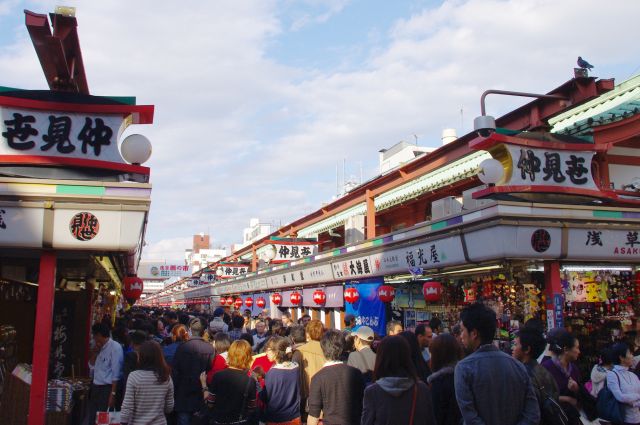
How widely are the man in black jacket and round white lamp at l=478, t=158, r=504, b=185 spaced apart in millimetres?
5542

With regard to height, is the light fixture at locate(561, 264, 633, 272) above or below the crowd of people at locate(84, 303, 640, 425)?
above

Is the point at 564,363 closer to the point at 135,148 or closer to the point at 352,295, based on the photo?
the point at 135,148

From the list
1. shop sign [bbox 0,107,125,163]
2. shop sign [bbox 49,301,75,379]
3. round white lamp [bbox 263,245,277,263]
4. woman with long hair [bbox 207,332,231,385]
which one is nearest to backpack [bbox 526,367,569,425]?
woman with long hair [bbox 207,332,231,385]

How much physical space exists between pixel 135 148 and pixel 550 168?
7.34 metres

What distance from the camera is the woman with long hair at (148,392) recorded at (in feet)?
18.9

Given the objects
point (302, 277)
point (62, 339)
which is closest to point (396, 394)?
point (62, 339)

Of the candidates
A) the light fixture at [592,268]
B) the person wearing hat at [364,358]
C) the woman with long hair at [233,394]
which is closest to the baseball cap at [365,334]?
the person wearing hat at [364,358]

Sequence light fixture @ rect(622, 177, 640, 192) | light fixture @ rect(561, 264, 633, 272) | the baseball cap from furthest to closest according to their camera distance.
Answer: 1. light fixture @ rect(622, 177, 640, 192)
2. light fixture @ rect(561, 264, 633, 272)
3. the baseball cap

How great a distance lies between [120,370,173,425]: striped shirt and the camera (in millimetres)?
5734

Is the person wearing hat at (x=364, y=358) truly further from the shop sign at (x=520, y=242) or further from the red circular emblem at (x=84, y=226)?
the red circular emblem at (x=84, y=226)

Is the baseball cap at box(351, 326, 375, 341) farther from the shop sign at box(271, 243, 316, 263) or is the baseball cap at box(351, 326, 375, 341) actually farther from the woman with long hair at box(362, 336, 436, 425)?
the shop sign at box(271, 243, 316, 263)

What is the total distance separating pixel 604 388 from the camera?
21.4 ft

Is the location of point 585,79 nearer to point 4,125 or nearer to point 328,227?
point 4,125

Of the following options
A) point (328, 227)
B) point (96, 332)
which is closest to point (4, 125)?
point (96, 332)
